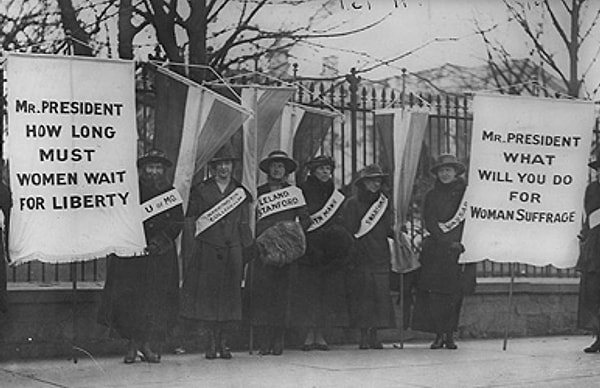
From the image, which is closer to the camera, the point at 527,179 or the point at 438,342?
the point at 527,179

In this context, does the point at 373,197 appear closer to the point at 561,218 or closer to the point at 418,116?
the point at 418,116

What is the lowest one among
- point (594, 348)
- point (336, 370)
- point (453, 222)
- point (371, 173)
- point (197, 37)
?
point (594, 348)

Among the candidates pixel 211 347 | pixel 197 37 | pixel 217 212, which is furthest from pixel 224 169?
pixel 211 347

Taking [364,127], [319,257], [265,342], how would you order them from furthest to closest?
1. [364,127]
2. [319,257]
3. [265,342]

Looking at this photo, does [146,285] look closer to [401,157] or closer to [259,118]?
[259,118]

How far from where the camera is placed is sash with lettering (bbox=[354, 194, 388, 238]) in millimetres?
10773

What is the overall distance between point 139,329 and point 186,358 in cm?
69

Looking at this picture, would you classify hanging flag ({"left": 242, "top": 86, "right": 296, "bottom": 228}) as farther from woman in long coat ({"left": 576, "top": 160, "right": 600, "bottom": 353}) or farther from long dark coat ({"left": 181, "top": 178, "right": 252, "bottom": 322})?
woman in long coat ({"left": 576, "top": 160, "right": 600, "bottom": 353})

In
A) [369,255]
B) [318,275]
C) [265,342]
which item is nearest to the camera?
[265,342]

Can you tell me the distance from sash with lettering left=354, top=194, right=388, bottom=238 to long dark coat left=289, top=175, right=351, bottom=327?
0.92ft

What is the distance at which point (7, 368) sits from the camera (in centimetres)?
918

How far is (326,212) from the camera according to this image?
1052 cm

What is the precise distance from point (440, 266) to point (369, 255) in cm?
78

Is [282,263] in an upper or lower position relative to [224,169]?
lower
